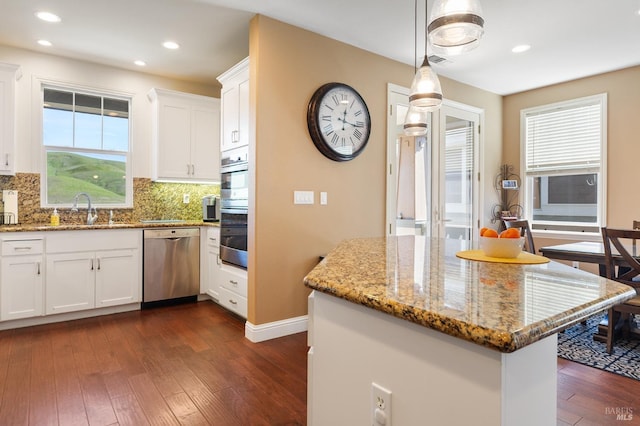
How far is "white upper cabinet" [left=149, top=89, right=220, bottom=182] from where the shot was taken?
4.34 meters

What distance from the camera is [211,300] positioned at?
4.37 m

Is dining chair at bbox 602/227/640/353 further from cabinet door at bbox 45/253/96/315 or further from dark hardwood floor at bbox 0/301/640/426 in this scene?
cabinet door at bbox 45/253/96/315

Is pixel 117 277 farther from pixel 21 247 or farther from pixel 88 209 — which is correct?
pixel 88 209

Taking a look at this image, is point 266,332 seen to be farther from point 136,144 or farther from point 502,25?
point 502,25

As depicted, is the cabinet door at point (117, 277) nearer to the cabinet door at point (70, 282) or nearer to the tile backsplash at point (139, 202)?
the cabinet door at point (70, 282)

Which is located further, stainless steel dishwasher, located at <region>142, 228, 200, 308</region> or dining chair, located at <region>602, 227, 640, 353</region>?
Answer: stainless steel dishwasher, located at <region>142, 228, 200, 308</region>

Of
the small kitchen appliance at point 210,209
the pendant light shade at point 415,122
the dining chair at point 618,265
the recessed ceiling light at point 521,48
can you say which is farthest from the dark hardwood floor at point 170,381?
the recessed ceiling light at point 521,48

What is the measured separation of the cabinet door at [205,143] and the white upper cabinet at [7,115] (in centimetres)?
172

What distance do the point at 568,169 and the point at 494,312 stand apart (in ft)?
15.9

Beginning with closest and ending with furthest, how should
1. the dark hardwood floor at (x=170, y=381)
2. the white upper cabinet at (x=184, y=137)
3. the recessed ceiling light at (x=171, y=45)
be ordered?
the dark hardwood floor at (x=170, y=381) < the recessed ceiling light at (x=171, y=45) < the white upper cabinet at (x=184, y=137)

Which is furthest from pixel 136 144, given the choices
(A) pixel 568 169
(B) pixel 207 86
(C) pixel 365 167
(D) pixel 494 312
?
(A) pixel 568 169

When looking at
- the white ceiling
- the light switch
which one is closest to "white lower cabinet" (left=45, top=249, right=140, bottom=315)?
the light switch

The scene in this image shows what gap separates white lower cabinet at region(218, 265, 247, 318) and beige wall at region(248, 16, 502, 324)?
0.97 feet

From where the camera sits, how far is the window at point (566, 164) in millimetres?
4398
